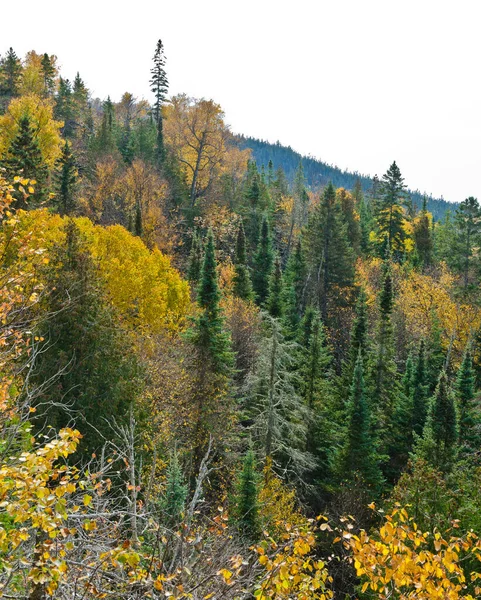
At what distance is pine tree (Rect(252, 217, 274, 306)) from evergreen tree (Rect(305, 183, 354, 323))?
4.25m

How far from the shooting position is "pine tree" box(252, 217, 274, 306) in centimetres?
4625

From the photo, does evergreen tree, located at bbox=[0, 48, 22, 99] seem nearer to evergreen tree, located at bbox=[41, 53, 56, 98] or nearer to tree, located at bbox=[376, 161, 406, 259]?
evergreen tree, located at bbox=[41, 53, 56, 98]

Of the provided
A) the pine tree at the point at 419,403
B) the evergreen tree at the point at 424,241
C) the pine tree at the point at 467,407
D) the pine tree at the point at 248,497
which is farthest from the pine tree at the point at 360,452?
the evergreen tree at the point at 424,241

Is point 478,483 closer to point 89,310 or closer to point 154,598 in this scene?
point 89,310

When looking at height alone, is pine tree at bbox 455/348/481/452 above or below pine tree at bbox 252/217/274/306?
below

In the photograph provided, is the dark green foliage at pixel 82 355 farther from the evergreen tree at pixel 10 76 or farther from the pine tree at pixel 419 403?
the evergreen tree at pixel 10 76

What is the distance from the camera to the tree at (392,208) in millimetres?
54281

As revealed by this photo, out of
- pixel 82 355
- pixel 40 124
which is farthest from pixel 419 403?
pixel 40 124

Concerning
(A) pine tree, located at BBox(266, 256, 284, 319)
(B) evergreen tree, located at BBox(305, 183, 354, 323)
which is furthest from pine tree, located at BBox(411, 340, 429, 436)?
Answer: (B) evergreen tree, located at BBox(305, 183, 354, 323)

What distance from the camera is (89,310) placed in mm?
14625

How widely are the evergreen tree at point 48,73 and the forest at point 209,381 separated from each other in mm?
245

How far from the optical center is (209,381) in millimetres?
21984

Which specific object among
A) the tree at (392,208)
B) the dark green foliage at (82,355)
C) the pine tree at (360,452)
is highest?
the tree at (392,208)

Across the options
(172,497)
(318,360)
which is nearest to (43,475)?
(172,497)
